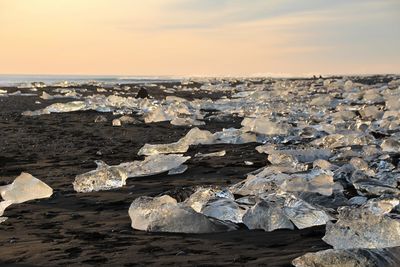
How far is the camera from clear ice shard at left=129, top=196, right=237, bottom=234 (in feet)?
10.1

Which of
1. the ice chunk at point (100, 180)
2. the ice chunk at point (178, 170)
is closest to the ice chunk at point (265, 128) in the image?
the ice chunk at point (178, 170)

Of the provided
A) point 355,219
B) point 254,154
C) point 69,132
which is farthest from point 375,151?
point 69,132

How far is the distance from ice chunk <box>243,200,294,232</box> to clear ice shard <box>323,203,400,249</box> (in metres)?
0.40

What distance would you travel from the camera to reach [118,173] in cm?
477

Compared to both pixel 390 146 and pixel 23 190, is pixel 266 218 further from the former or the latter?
pixel 390 146

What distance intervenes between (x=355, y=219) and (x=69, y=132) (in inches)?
289

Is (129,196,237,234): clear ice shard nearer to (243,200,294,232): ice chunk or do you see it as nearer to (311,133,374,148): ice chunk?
(243,200,294,232): ice chunk

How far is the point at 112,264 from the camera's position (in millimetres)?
2586

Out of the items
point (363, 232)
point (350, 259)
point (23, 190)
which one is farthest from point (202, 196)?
point (23, 190)

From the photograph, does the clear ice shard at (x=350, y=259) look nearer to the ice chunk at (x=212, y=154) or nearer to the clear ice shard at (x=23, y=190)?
the clear ice shard at (x=23, y=190)

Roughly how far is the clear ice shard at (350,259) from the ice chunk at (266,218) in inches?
27.1

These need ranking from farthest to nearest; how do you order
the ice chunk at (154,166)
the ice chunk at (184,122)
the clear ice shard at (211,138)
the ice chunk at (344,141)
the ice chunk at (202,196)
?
1. the ice chunk at (184,122)
2. the clear ice shard at (211,138)
3. the ice chunk at (344,141)
4. the ice chunk at (154,166)
5. the ice chunk at (202,196)

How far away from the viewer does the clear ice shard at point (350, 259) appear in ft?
7.32

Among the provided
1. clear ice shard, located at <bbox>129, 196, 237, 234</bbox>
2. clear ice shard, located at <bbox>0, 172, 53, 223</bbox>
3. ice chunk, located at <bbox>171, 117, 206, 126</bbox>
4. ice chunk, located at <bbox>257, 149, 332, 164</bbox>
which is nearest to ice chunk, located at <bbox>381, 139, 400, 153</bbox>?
ice chunk, located at <bbox>257, 149, 332, 164</bbox>
